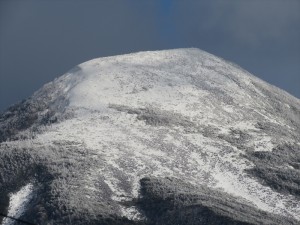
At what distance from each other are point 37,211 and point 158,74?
44235 mm

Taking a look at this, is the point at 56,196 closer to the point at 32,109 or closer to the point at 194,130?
the point at 194,130

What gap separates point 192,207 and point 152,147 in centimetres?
1753

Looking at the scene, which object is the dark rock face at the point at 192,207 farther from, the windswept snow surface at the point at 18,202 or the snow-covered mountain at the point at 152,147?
the windswept snow surface at the point at 18,202

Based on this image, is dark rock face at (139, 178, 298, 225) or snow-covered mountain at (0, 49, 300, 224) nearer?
dark rock face at (139, 178, 298, 225)

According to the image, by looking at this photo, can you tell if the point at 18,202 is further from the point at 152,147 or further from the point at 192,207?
the point at 152,147

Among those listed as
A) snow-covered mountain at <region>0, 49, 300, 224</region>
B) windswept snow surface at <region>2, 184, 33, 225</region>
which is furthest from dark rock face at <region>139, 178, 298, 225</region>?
windswept snow surface at <region>2, 184, 33, 225</region>

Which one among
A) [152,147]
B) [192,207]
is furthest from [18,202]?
[152,147]

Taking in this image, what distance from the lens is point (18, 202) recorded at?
6250 centimetres

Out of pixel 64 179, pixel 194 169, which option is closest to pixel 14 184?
pixel 64 179

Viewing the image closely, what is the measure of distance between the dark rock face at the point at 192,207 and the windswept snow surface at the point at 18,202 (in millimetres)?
10074

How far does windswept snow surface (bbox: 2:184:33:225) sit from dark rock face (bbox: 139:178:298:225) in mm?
10074

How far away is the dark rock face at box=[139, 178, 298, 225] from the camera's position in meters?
58.1

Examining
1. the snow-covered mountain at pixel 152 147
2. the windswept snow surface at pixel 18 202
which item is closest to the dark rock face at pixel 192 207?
the snow-covered mountain at pixel 152 147

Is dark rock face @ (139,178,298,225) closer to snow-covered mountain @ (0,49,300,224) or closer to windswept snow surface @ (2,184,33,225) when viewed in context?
snow-covered mountain @ (0,49,300,224)
